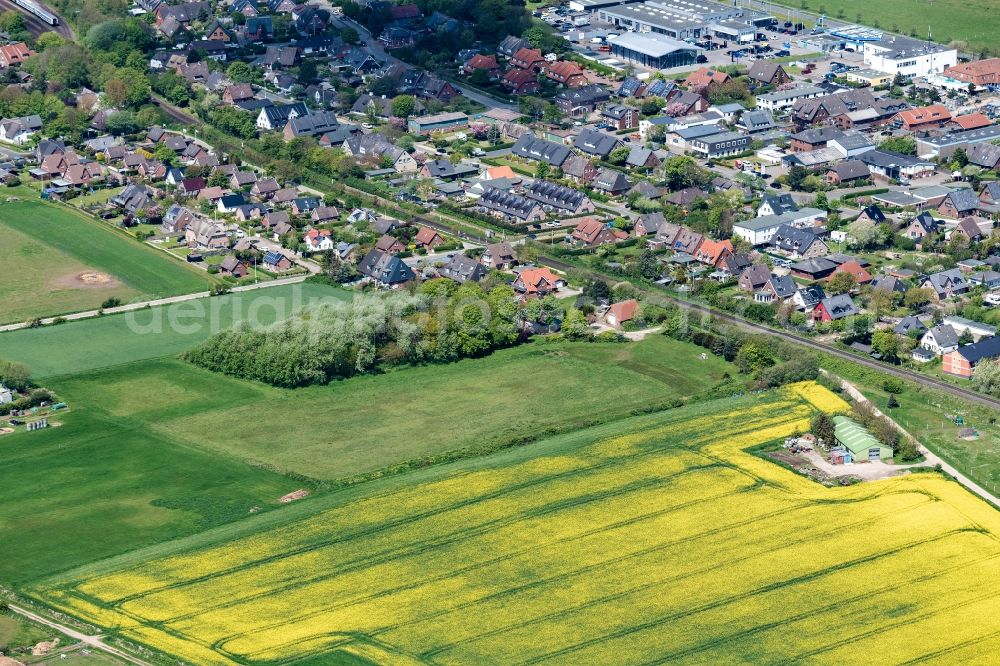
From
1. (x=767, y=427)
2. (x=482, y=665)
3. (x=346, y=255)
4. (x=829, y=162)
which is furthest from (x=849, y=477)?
(x=829, y=162)

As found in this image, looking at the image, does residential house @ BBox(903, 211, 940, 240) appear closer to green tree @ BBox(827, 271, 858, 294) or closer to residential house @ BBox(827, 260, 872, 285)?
residential house @ BBox(827, 260, 872, 285)

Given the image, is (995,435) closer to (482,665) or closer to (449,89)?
(482,665)

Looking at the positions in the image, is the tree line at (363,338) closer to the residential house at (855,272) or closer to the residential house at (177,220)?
the residential house at (855,272)

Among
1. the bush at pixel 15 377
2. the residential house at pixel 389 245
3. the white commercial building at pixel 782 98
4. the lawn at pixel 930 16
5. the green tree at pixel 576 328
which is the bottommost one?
the bush at pixel 15 377

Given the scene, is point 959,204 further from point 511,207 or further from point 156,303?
point 156,303

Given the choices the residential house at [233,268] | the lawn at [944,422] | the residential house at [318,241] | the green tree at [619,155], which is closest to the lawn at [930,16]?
the green tree at [619,155]

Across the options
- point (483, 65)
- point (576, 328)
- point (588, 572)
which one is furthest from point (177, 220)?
point (588, 572)

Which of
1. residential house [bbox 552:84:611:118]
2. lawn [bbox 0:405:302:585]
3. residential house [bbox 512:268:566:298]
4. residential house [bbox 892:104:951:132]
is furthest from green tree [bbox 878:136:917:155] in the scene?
lawn [bbox 0:405:302:585]
